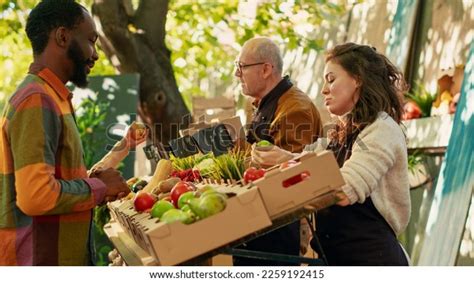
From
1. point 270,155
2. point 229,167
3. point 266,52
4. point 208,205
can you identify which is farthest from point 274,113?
point 208,205

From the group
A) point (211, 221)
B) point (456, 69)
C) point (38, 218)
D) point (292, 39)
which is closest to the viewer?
point (211, 221)

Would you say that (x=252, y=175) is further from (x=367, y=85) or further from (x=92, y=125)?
(x=92, y=125)

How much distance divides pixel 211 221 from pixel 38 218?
645mm

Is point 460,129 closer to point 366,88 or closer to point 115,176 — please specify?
point 366,88

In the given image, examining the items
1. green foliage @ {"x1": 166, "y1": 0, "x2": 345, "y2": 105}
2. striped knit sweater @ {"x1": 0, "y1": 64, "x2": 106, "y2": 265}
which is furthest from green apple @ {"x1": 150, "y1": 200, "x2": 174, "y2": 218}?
green foliage @ {"x1": 166, "y1": 0, "x2": 345, "y2": 105}

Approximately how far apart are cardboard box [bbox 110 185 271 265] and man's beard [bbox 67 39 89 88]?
69cm

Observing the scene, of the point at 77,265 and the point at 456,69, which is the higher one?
the point at 456,69

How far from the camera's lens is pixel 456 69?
742cm

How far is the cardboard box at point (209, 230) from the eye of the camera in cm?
299

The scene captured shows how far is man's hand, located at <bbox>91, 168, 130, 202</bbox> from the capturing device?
3.41 m

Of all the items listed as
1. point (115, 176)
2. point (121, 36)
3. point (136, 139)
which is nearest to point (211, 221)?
point (115, 176)

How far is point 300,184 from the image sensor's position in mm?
3129

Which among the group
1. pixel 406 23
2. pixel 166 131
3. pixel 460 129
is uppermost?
pixel 406 23

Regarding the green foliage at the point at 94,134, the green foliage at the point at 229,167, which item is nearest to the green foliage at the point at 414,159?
the green foliage at the point at 94,134
